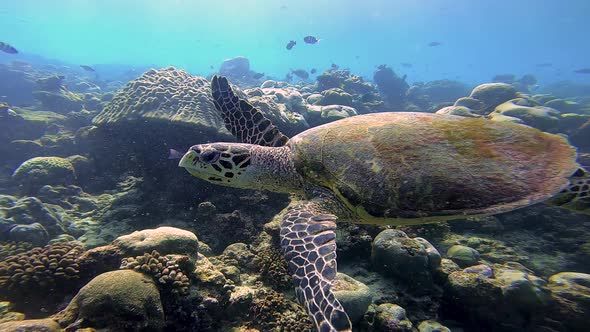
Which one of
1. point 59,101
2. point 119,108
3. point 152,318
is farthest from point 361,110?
point 59,101

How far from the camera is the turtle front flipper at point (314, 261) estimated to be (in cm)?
245

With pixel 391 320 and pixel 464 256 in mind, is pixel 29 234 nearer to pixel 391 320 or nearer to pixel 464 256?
pixel 391 320

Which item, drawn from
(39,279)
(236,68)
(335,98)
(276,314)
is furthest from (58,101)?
(236,68)

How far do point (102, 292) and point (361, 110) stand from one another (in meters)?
13.9

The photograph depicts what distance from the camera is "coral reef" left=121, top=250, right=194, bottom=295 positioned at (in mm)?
3121

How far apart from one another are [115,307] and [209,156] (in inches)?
81.0

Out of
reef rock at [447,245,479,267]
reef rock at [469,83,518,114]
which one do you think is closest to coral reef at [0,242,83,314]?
reef rock at [447,245,479,267]

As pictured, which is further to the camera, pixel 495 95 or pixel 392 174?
pixel 495 95

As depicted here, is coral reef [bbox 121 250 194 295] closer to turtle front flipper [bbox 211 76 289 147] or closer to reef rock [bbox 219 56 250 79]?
turtle front flipper [bbox 211 76 289 147]

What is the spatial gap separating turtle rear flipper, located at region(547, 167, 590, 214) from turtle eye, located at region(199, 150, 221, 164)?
4178mm

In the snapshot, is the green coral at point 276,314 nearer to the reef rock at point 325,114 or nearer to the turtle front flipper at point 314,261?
the turtle front flipper at point 314,261

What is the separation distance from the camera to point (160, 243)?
11.7ft

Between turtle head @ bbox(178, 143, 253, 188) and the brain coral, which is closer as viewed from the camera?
turtle head @ bbox(178, 143, 253, 188)

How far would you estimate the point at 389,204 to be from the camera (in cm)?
305
